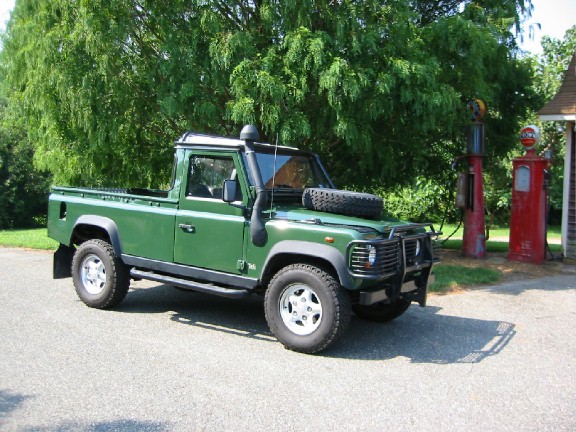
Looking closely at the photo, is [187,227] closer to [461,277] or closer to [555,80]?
[461,277]

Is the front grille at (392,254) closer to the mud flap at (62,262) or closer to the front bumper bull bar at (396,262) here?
the front bumper bull bar at (396,262)

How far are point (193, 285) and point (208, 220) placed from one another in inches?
27.8

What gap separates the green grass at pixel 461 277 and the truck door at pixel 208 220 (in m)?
3.86

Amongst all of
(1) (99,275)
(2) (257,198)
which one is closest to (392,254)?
(2) (257,198)

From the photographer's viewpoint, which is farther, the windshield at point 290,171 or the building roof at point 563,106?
the building roof at point 563,106

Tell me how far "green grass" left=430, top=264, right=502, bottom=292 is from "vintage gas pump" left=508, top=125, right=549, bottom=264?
4.63ft

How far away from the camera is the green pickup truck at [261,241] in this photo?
5.33m

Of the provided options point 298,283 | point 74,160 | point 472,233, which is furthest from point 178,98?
point 472,233

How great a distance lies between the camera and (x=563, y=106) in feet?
37.8

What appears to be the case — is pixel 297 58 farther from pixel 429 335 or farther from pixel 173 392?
pixel 173 392

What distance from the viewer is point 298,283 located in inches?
216

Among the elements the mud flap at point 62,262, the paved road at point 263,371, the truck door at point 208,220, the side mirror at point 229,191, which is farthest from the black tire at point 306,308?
the mud flap at point 62,262

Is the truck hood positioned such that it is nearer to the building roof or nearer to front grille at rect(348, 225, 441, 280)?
front grille at rect(348, 225, 441, 280)

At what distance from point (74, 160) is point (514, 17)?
25.7 feet
